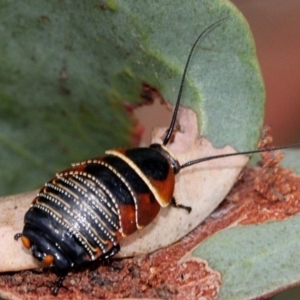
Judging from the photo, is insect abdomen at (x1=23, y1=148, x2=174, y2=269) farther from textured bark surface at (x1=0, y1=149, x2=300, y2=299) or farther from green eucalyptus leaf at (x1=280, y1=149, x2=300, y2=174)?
green eucalyptus leaf at (x1=280, y1=149, x2=300, y2=174)

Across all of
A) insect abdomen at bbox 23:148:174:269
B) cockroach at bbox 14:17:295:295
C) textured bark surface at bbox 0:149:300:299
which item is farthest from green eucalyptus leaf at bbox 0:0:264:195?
insect abdomen at bbox 23:148:174:269

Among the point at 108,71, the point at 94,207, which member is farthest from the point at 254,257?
the point at 108,71

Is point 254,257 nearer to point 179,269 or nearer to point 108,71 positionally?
point 179,269

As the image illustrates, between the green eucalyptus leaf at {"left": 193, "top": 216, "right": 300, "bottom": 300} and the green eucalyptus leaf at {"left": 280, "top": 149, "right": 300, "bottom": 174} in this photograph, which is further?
the green eucalyptus leaf at {"left": 280, "top": 149, "right": 300, "bottom": 174}

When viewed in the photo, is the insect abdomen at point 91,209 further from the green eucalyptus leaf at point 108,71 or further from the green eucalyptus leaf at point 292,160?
the green eucalyptus leaf at point 292,160

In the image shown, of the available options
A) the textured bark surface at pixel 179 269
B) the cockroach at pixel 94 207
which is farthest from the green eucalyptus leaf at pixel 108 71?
the textured bark surface at pixel 179 269

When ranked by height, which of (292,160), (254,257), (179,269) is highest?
(292,160)

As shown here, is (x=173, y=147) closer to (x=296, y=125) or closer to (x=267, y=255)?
(x=267, y=255)
